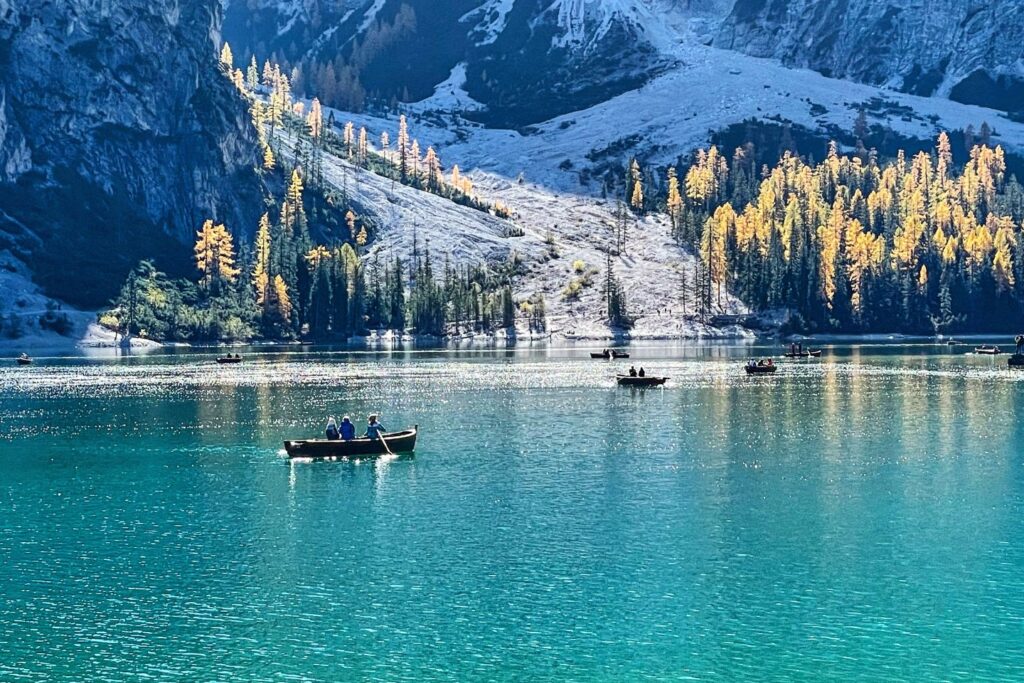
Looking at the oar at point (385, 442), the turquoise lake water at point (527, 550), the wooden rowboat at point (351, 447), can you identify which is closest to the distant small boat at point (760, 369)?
the turquoise lake water at point (527, 550)

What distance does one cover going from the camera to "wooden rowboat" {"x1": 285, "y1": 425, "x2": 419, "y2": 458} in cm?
8912

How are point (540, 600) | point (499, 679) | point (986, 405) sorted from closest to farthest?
point (499, 679) → point (540, 600) → point (986, 405)

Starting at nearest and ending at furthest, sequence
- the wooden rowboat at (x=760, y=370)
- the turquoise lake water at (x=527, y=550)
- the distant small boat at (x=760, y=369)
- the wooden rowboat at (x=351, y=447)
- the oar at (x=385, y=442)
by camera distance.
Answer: the turquoise lake water at (x=527, y=550), the wooden rowboat at (x=351, y=447), the oar at (x=385, y=442), the wooden rowboat at (x=760, y=370), the distant small boat at (x=760, y=369)

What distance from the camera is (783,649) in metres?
42.8

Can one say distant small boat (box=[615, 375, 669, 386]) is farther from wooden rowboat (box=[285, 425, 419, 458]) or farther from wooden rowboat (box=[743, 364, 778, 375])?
wooden rowboat (box=[285, 425, 419, 458])

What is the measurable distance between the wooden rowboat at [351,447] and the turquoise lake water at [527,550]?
130cm

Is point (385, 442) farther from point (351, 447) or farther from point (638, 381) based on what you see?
point (638, 381)

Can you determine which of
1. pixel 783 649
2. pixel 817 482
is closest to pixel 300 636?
pixel 783 649

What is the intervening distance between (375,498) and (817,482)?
94.4 feet

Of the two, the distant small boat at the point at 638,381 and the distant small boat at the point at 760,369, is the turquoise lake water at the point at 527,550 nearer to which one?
the distant small boat at the point at 638,381

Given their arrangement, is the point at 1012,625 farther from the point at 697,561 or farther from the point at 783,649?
the point at 697,561

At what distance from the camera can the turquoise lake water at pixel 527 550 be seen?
140 feet

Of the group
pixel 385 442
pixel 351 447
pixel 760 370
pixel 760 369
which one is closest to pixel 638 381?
pixel 760 370

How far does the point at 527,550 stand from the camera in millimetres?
58062
